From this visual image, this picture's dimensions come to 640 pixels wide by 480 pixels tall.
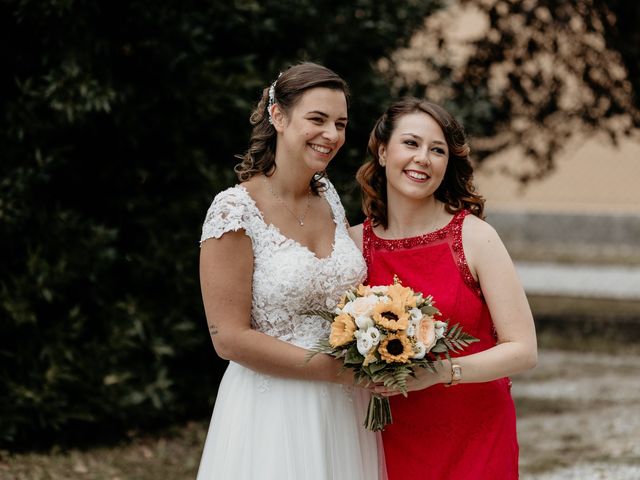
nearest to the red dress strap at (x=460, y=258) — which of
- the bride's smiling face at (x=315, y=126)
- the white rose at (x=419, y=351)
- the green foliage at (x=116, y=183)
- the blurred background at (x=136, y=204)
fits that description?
the white rose at (x=419, y=351)

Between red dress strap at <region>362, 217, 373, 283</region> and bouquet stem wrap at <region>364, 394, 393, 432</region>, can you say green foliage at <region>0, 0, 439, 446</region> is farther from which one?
bouquet stem wrap at <region>364, 394, 393, 432</region>

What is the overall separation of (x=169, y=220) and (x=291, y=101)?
3222mm

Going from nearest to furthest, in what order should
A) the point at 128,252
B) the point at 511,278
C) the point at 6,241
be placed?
the point at 511,278, the point at 6,241, the point at 128,252

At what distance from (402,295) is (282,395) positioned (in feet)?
1.99

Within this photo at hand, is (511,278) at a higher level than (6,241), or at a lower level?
Result: lower

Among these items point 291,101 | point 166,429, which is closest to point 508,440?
point 291,101

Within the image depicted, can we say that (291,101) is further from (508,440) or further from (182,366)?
(182,366)

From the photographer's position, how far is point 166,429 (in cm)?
702

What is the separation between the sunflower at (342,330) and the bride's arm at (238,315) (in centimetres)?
16

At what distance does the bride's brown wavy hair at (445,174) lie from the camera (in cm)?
375

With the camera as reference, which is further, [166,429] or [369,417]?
[166,429]

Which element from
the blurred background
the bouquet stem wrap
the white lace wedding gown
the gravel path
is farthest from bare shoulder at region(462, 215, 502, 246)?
the gravel path

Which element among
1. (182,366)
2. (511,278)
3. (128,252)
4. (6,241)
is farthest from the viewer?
(182,366)

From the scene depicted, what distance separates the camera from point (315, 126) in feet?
11.6
